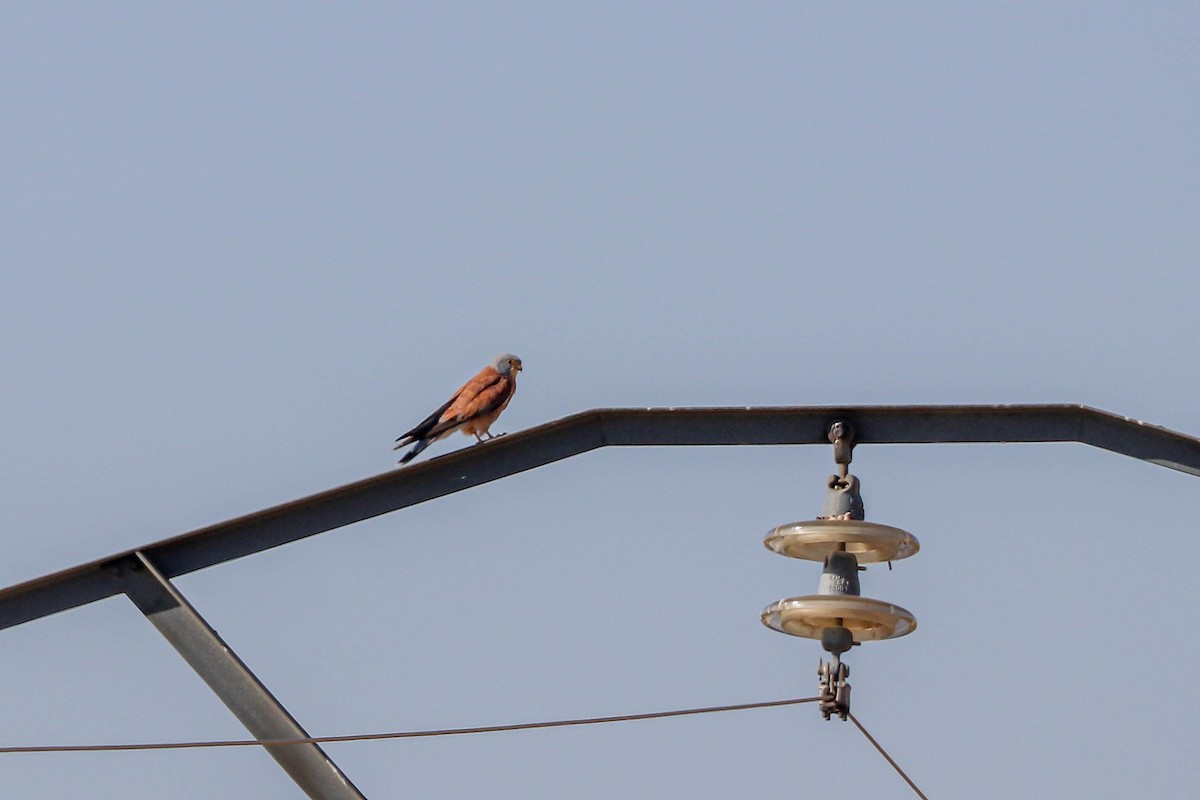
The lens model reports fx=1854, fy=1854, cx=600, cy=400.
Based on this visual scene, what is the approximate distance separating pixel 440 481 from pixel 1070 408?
1.80 metres

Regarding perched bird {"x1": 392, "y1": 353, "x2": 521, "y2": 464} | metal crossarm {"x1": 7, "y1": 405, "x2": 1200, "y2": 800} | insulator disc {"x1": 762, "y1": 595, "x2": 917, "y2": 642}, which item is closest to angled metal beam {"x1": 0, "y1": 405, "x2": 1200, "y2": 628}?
metal crossarm {"x1": 7, "y1": 405, "x2": 1200, "y2": 800}

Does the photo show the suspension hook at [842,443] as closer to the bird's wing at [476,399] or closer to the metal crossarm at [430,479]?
the metal crossarm at [430,479]

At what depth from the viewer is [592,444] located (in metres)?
5.34

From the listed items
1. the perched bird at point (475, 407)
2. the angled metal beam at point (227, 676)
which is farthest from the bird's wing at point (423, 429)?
the angled metal beam at point (227, 676)

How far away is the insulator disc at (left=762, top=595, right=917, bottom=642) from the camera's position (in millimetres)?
4961

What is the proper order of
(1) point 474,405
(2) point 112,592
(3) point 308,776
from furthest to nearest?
(1) point 474,405 < (2) point 112,592 < (3) point 308,776

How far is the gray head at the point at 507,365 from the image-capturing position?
11.0 m

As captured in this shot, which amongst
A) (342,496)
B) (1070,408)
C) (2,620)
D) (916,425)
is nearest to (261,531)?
(342,496)

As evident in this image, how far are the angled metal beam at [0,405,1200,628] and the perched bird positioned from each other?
440 centimetres

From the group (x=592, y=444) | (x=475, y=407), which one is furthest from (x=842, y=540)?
(x=475, y=407)

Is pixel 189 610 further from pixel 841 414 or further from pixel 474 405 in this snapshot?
pixel 474 405

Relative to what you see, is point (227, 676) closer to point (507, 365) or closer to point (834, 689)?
point (834, 689)

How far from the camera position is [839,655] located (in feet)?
16.6

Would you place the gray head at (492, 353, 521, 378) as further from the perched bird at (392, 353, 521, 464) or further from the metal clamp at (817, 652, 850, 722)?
the metal clamp at (817, 652, 850, 722)
